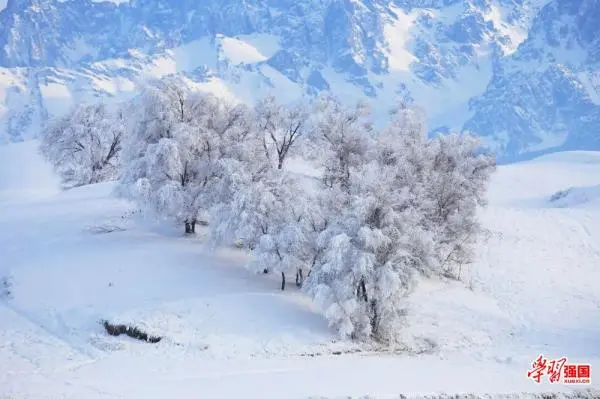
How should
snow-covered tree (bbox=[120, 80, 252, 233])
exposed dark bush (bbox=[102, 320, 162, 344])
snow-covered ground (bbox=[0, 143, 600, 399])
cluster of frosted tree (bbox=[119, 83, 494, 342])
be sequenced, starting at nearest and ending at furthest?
snow-covered ground (bbox=[0, 143, 600, 399])
exposed dark bush (bbox=[102, 320, 162, 344])
cluster of frosted tree (bbox=[119, 83, 494, 342])
snow-covered tree (bbox=[120, 80, 252, 233])

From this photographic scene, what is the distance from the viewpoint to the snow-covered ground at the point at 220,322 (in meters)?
24.0

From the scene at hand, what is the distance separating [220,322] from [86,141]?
37.8 metres

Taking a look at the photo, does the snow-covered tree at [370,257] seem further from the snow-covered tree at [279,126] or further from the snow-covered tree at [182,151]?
the snow-covered tree at [279,126]

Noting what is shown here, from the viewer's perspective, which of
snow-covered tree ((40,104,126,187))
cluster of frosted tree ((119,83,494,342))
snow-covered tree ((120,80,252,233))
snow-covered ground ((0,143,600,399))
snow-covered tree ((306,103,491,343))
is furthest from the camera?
snow-covered tree ((40,104,126,187))

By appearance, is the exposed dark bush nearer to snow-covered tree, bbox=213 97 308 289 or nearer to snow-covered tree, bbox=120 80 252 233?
snow-covered tree, bbox=213 97 308 289

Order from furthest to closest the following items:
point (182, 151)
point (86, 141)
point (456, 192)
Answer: point (86, 141) < point (456, 192) < point (182, 151)

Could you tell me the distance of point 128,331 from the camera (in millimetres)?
28125

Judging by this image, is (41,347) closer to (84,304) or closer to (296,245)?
(84,304)

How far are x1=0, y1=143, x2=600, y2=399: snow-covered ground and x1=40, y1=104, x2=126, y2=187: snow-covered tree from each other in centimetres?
1417

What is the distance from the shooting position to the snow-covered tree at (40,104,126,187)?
195 ft

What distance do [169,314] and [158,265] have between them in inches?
246

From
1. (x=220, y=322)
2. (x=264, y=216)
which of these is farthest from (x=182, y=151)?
(x=220, y=322)

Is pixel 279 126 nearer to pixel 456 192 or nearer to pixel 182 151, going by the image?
pixel 182 151

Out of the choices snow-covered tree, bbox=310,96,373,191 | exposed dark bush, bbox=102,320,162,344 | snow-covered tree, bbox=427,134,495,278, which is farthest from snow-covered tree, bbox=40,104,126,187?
exposed dark bush, bbox=102,320,162,344
